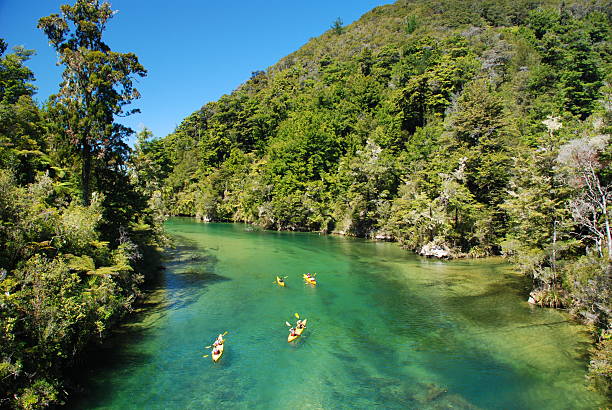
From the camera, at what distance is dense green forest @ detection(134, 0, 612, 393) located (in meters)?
19.4

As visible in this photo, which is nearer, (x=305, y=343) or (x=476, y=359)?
(x=476, y=359)

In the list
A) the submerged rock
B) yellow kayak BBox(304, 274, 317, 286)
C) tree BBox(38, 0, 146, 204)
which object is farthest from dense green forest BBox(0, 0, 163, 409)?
the submerged rock

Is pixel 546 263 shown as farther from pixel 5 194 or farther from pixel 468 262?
pixel 5 194

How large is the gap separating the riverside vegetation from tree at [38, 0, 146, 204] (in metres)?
0.10

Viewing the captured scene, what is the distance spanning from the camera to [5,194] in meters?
12.6

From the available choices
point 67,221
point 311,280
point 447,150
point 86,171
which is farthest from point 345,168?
point 67,221

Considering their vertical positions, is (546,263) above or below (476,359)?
above

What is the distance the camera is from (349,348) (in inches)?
636

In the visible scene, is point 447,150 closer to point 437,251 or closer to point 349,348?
point 437,251

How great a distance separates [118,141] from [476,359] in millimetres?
22781

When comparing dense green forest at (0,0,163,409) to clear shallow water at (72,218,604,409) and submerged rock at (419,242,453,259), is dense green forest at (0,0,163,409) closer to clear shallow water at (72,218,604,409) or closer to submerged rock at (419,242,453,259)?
clear shallow water at (72,218,604,409)

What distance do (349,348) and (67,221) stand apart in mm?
13711

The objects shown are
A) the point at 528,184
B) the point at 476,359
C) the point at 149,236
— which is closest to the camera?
the point at 476,359

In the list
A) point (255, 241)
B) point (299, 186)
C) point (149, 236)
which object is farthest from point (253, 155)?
point (149, 236)
